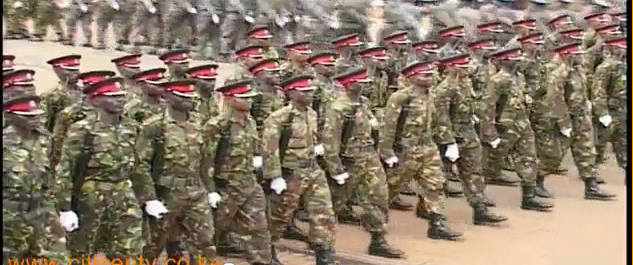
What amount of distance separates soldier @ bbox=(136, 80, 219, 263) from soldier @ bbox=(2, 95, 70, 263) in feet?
2.70

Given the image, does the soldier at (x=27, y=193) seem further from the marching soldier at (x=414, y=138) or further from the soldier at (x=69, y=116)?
the marching soldier at (x=414, y=138)

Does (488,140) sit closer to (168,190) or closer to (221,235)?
(221,235)

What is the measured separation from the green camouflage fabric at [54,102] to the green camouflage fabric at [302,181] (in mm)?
1585

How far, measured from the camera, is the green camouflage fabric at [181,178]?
20.3 feet

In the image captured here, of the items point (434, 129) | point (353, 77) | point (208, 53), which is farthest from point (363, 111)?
point (208, 53)

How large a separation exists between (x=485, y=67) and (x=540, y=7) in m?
4.74

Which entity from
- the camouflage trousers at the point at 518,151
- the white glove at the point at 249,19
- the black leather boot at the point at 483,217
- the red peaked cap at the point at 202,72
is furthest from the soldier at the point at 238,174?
the white glove at the point at 249,19

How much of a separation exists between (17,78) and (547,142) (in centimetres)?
542

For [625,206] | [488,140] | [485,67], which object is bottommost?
[625,206]

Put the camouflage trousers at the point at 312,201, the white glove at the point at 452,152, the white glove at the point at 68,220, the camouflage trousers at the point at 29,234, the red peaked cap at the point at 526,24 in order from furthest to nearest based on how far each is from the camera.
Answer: the red peaked cap at the point at 526,24 < the white glove at the point at 452,152 < the camouflage trousers at the point at 312,201 < the white glove at the point at 68,220 < the camouflage trousers at the point at 29,234

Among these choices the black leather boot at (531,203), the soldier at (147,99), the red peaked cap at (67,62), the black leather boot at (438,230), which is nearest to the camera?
the soldier at (147,99)

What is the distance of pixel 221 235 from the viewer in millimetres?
7016

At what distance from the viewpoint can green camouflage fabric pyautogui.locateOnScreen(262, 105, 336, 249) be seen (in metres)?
6.93

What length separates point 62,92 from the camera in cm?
755
